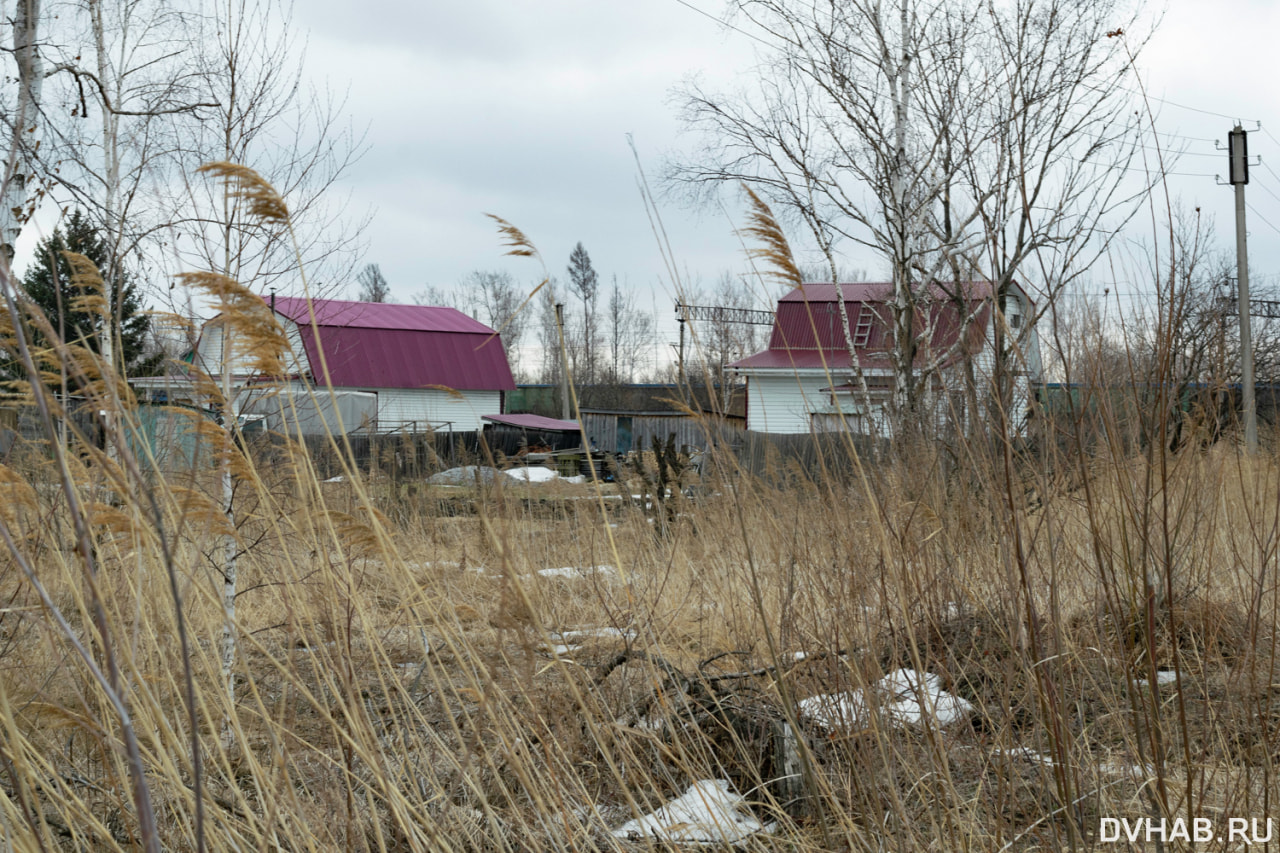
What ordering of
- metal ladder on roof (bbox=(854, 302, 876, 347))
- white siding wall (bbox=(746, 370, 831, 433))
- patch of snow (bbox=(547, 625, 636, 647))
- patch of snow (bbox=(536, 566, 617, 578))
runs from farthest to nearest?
white siding wall (bbox=(746, 370, 831, 433))
metal ladder on roof (bbox=(854, 302, 876, 347))
patch of snow (bbox=(536, 566, 617, 578))
patch of snow (bbox=(547, 625, 636, 647))

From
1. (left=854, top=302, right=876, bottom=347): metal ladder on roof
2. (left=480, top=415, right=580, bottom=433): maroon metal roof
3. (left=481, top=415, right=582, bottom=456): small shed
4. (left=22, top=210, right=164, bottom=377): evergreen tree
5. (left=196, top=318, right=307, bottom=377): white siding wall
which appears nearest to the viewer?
(left=22, top=210, right=164, bottom=377): evergreen tree

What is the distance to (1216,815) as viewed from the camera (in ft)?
6.45

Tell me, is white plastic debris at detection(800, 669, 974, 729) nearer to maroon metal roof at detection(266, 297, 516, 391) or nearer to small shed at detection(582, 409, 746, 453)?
small shed at detection(582, 409, 746, 453)

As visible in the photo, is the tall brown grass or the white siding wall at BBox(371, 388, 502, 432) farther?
the white siding wall at BBox(371, 388, 502, 432)

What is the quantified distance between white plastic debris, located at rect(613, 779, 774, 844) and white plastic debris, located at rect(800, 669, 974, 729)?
0.30 meters

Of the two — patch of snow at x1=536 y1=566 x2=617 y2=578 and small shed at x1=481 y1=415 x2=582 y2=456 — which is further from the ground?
small shed at x1=481 y1=415 x2=582 y2=456

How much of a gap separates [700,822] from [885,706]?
1.58 feet

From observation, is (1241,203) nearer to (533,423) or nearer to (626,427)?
(626,427)

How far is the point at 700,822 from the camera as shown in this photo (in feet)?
6.21

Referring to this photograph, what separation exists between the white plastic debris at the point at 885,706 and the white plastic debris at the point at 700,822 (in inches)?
11.8

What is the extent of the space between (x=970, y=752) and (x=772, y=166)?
8330 millimetres

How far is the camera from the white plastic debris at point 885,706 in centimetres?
175

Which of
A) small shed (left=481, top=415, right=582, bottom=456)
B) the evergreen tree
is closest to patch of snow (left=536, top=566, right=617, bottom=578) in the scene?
the evergreen tree

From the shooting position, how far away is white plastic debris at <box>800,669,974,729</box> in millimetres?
1755
